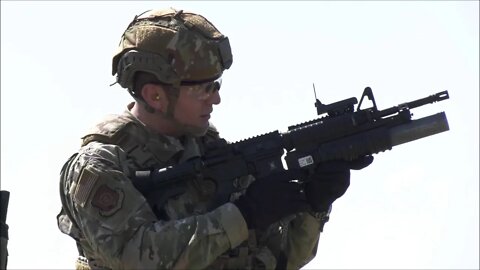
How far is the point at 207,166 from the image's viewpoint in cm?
814

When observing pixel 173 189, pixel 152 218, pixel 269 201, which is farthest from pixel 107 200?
pixel 269 201

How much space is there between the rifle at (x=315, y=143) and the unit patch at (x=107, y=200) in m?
0.38

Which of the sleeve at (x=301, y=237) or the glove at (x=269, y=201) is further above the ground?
the glove at (x=269, y=201)

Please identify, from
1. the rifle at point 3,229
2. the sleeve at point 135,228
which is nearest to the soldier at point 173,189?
the sleeve at point 135,228

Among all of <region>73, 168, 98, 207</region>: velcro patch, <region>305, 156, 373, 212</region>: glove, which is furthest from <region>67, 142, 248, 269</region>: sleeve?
<region>305, 156, 373, 212</region>: glove

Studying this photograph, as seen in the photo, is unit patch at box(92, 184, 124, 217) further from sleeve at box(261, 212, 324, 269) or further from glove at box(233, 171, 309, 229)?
sleeve at box(261, 212, 324, 269)

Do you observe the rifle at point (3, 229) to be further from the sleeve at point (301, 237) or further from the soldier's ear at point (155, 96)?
the sleeve at point (301, 237)

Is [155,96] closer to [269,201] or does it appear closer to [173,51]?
[173,51]

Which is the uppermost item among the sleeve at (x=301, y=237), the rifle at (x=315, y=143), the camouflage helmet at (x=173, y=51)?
the camouflage helmet at (x=173, y=51)

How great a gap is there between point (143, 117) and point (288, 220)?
1.21m

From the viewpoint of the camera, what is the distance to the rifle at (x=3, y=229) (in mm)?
6918

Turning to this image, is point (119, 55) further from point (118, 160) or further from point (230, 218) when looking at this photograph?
point (230, 218)

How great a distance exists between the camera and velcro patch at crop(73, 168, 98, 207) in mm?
7711

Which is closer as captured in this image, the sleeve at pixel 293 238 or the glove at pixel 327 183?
the glove at pixel 327 183
